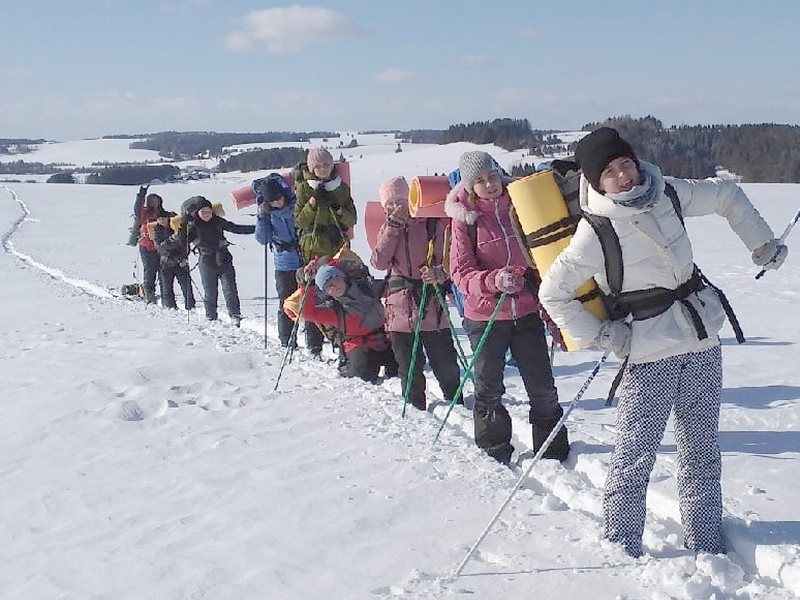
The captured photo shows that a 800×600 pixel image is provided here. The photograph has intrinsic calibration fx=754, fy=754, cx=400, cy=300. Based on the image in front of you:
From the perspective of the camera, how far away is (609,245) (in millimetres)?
3027

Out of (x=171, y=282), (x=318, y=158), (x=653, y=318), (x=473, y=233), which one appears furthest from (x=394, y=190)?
(x=171, y=282)

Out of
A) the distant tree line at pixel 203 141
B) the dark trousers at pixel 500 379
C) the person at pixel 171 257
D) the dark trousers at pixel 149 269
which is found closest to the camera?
the dark trousers at pixel 500 379

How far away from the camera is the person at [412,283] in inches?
219

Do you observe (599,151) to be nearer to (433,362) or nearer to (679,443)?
(679,443)

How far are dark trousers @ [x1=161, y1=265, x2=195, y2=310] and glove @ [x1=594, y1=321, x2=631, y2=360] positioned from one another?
908 centimetres

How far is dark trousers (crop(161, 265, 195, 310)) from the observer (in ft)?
38.4

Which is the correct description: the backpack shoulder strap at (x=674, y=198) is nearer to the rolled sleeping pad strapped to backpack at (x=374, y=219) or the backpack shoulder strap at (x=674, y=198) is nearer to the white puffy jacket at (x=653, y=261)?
the white puffy jacket at (x=653, y=261)

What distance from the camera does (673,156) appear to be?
76062 mm

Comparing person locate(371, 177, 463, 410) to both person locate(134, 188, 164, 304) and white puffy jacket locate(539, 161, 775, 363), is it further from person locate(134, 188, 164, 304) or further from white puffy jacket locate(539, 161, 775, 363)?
person locate(134, 188, 164, 304)

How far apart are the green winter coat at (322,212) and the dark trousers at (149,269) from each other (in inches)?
244

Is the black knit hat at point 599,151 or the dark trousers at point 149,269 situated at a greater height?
the black knit hat at point 599,151

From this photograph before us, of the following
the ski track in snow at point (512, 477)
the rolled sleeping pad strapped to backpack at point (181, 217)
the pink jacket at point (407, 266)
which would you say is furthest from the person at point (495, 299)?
the rolled sleeping pad strapped to backpack at point (181, 217)

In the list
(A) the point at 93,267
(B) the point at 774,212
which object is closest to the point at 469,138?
(B) the point at 774,212

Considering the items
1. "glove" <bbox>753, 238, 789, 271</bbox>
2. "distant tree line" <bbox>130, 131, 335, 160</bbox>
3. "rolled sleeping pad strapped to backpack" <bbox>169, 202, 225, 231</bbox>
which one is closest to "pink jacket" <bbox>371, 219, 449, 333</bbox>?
"glove" <bbox>753, 238, 789, 271</bbox>
